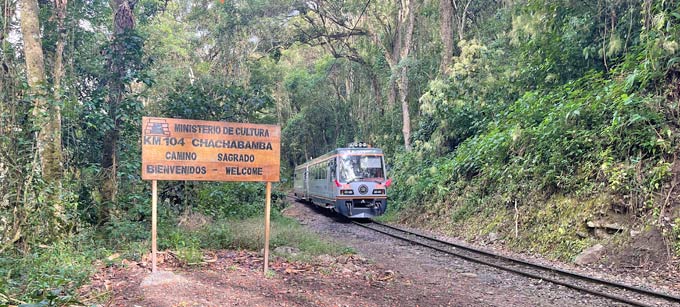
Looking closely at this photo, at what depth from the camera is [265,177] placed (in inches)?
255

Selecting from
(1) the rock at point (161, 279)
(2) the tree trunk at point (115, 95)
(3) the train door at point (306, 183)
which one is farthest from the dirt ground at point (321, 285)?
(3) the train door at point (306, 183)

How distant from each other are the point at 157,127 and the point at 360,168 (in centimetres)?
1031

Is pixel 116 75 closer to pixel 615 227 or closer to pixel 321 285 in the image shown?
pixel 321 285

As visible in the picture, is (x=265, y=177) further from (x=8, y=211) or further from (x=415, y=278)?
(x=8, y=211)

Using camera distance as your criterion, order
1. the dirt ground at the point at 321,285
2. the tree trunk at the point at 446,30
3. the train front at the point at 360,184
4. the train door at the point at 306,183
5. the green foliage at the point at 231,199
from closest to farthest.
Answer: the dirt ground at the point at 321,285
the green foliage at the point at 231,199
the train front at the point at 360,184
the tree trunk at the point at 446,30
the train door at the point at 306,183

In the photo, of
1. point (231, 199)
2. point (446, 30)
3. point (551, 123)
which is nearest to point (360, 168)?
point (231, 199)

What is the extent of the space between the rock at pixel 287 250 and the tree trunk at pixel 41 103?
3618mm

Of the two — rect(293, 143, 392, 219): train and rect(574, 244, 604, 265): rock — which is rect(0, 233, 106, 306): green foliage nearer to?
rect(574, 244, 604, 265): rock

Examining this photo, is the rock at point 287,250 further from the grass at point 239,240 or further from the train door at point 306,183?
the train door at point 306,183

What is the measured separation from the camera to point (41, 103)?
23.3ft

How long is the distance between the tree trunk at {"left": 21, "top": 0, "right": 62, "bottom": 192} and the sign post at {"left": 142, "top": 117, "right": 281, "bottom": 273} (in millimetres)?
2449

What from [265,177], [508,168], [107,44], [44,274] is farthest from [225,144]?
[508,168]

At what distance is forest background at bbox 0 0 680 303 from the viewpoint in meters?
6.86

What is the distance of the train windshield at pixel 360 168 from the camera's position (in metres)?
15.5
